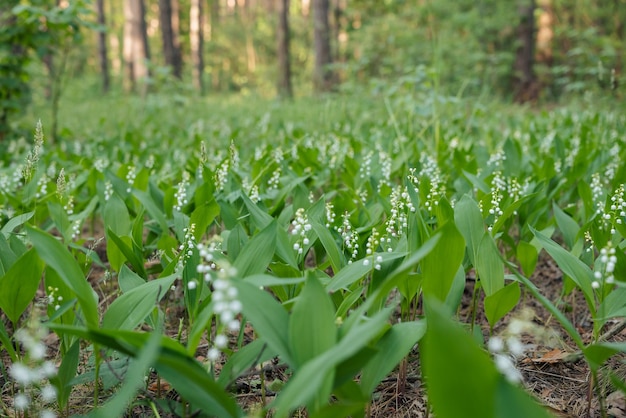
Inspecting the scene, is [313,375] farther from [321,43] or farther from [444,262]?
[321,43]

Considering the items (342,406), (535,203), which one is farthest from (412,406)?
(535,203)

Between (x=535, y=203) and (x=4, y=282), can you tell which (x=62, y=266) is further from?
(x=535, y=203)

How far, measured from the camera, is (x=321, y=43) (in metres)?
12.7

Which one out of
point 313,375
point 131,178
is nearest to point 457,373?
point 313,375

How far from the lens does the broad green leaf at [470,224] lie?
2.00 m

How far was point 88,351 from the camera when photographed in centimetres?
200

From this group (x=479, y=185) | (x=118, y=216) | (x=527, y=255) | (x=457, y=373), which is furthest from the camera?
(x=479, y=185)

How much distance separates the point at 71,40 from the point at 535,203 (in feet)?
17.9

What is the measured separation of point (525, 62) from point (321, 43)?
18.2 ft

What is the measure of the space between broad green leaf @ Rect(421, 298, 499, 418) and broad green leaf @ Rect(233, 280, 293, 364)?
44 centimetres

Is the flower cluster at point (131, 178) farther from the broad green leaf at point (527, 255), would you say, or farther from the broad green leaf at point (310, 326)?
the broad green leaf at point (527, 255)

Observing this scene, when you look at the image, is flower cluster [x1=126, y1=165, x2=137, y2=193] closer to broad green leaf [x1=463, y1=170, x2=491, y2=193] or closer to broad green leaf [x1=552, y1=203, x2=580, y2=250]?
broad green leaf [x1=463, y1=170, x2=491, y2=193]

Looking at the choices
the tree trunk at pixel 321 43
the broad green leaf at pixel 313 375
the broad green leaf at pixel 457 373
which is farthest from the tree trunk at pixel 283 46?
the broad green leaf at pixel 457 373

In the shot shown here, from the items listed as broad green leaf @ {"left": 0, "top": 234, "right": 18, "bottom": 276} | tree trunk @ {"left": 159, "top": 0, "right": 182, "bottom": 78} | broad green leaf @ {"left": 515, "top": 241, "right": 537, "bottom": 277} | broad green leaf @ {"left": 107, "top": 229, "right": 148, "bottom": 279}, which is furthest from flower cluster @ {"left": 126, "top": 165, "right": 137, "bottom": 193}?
tree trunk @ {"left": 159, "top": 0, "right": 182, "bottom": 78}
